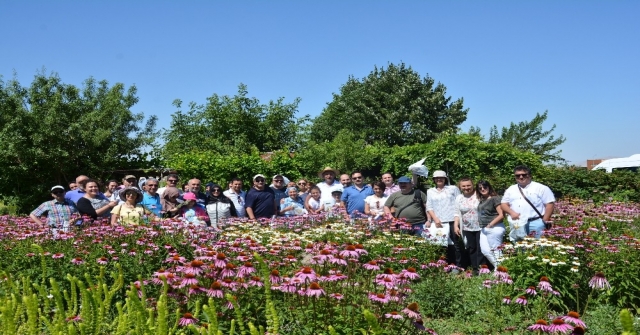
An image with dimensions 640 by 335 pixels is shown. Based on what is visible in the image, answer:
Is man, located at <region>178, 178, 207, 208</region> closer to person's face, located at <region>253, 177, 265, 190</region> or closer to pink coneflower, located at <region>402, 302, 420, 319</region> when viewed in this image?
person's face, located at <region>253, 177, 265, 190</region>

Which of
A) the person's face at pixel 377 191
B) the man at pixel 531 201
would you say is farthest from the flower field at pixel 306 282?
the person's face at pixel 377 191

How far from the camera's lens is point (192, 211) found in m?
6.85

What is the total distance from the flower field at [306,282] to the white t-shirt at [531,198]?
50 centimetres

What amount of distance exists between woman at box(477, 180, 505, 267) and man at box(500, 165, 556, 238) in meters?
0.30

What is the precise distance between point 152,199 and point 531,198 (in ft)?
15.0

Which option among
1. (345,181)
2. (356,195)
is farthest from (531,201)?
(345,181)

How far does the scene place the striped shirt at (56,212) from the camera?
6.39m

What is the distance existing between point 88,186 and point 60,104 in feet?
33.0

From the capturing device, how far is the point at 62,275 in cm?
447

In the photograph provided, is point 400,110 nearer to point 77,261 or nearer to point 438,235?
point 438,235

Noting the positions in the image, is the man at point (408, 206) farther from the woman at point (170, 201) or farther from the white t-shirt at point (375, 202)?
the woman at point (170, 201)

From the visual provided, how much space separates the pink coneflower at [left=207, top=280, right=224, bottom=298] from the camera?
10.4 ft

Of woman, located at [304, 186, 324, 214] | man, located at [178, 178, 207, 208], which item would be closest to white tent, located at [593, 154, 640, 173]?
woman, located at [304, 186, 324, 214]

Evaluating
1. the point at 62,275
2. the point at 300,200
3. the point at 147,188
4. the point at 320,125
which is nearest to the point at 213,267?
the point at 62,275
